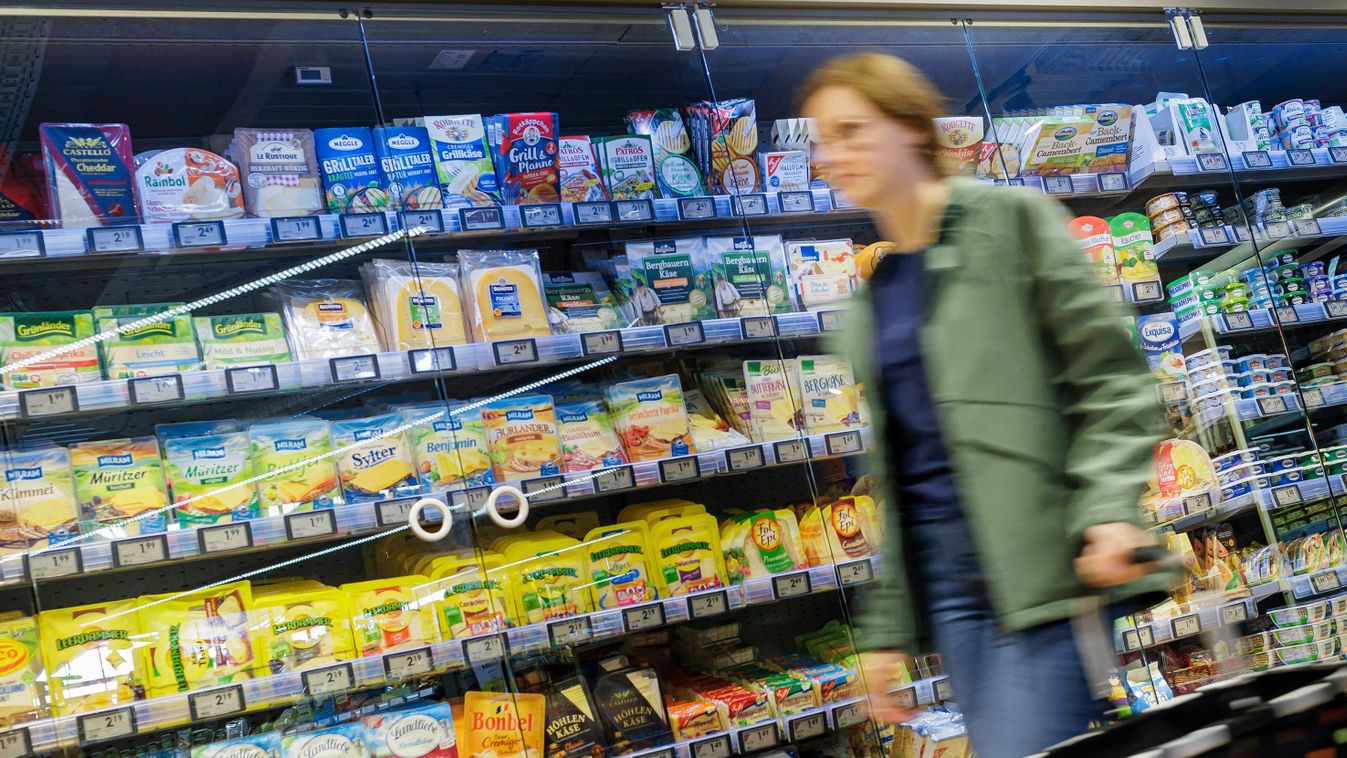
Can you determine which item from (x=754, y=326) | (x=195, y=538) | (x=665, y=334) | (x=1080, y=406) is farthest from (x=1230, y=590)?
(x=195, y=538)

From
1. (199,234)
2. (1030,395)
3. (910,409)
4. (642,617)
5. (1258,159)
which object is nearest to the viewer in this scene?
(1030,395)

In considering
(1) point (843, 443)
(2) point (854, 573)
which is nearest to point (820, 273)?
(1) point (843, 443)

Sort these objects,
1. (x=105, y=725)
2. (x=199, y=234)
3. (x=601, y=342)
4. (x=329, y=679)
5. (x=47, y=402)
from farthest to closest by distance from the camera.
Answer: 1. (x=601, y=342)
2. (x=199, y=234)
3. (x=329, y=679)
4. (x=47, y=402)
5. (x=105, y=725)

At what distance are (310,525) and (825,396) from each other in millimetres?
1533

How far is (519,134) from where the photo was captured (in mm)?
3311

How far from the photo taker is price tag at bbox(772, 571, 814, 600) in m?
3.17

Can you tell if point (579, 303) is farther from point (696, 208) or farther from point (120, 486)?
point (120, 486)

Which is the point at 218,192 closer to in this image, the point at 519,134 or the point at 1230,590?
the point at 519,134

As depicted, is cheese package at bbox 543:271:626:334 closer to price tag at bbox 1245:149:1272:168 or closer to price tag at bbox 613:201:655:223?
price tag at bbox 613:201:655:223

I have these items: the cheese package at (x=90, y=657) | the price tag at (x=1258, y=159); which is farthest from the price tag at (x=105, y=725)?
the price tag at (x=1258, y=159)

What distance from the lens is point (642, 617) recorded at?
303cm

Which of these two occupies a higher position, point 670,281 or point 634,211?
point 634,211

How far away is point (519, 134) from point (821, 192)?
0.92m

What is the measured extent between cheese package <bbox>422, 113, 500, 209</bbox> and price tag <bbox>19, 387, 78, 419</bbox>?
42.3 inches
